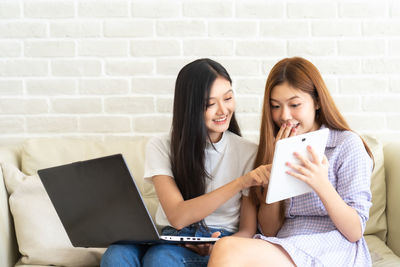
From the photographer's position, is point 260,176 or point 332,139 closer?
point 260,176

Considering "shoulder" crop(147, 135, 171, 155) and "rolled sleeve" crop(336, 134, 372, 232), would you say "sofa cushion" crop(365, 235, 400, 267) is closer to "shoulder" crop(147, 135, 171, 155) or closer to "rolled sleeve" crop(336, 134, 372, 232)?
"rolled sleeve" crop(336, 134, 372, 232)

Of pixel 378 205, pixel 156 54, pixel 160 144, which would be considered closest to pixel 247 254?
pixel 160 144

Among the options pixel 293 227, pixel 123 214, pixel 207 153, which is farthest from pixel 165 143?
pixel 293 227

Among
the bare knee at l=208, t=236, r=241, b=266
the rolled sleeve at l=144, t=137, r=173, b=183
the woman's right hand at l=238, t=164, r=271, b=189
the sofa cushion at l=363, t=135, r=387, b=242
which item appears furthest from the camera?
the sofa cushion at l=363, t=135, r=387, b=242

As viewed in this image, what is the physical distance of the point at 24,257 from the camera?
6.18 feet

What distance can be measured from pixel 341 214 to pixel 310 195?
0.63ft

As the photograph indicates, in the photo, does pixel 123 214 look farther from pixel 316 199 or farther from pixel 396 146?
pixel 396 146

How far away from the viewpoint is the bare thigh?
1338mm

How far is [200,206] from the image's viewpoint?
1.64 m

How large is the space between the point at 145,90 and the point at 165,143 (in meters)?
0.54

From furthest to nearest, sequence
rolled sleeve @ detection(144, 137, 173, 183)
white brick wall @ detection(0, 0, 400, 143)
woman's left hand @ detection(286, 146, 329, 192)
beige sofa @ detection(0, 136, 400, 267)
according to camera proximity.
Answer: white brick wall @ detection(0, 0, 400, 143)
beige sofa @ detection(0, 136, 400, 267)
rolled sleeve @ detection(144, 137, 173, 183)
woman's left hand @ detection(286, 146, 329, 192)

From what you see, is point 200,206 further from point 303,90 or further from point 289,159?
point 303,90

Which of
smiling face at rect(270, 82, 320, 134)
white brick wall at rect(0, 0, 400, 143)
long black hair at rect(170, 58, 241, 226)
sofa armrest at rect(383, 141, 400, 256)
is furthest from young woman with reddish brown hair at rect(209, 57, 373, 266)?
white brick wall at rect(0, 0, 400, 143)

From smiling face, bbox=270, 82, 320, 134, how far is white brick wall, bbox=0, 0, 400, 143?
0.61 meters
